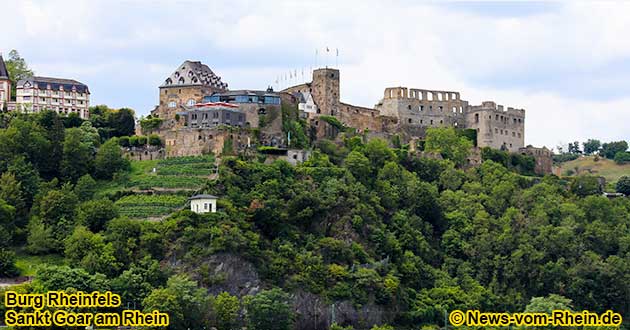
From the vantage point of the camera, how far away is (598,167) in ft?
485

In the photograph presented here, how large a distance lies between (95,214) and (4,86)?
23.1 meters

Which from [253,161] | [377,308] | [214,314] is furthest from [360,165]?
[214,314]

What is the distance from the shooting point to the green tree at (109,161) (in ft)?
309

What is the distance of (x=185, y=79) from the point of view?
104 m

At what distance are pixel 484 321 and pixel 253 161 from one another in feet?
61.1

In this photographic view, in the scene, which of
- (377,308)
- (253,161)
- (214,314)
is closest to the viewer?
(214,314)

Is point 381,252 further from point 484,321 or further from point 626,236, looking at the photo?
point 626,236

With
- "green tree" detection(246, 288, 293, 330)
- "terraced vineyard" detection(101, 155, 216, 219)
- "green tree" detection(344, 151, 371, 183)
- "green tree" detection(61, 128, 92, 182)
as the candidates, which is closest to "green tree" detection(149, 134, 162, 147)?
"terraced vineyard" detection(101, 155, 216, 219)

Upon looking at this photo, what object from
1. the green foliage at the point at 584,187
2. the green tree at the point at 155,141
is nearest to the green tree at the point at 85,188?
the green tree at the point at 155,141

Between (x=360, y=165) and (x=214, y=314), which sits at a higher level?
(x=360, y=165)

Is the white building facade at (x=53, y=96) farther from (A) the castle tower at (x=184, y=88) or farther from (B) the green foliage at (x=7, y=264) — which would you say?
(B) the green foliage at (x=7, y=264)

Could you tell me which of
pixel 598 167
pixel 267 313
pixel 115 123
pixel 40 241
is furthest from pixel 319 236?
pixel 598 167

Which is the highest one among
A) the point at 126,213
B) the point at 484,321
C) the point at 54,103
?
the point at 54,103

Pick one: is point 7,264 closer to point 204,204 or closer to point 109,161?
point 204,204
